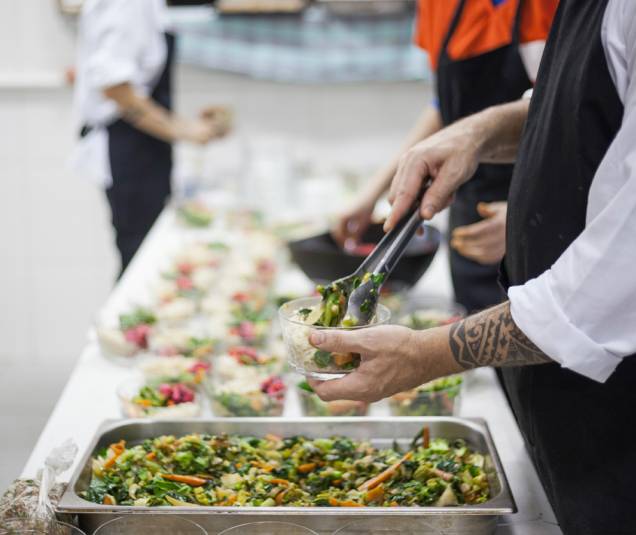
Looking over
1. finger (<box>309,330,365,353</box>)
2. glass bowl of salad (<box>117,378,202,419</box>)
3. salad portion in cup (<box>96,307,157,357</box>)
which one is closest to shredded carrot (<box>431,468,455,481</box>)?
finger (<box>309,330,365,353</box>)

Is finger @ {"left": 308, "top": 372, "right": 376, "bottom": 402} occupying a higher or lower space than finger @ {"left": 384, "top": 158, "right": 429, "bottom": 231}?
lower

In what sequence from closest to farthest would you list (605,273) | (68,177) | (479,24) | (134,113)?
1. (605,273)
2. (479,24)
3. (134,113)
4. (68,177)

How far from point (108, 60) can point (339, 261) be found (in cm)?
155

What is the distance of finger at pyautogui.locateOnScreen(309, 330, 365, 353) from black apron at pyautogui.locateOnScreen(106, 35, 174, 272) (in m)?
2.68

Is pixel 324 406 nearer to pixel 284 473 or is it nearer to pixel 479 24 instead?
pixel 284 473

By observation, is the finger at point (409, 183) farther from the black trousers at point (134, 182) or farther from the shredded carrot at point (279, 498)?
the black trousers at point (134, 182)

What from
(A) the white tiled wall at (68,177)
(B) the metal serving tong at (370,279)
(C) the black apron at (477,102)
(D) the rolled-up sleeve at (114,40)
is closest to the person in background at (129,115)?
(D) the rolled-up sleeve at (114,40)

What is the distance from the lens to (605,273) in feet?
3.66

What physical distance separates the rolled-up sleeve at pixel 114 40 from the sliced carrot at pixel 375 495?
2.48m

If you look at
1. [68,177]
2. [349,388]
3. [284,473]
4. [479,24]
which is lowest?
[68,177]

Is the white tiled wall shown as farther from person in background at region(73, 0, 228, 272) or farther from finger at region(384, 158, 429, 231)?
finger at region(384, 158, 429, 231)

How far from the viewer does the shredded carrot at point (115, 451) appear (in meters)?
1.51

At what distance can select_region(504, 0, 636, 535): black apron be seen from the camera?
1.24 metres

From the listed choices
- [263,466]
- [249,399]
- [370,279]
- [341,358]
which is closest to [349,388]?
[341,358]
